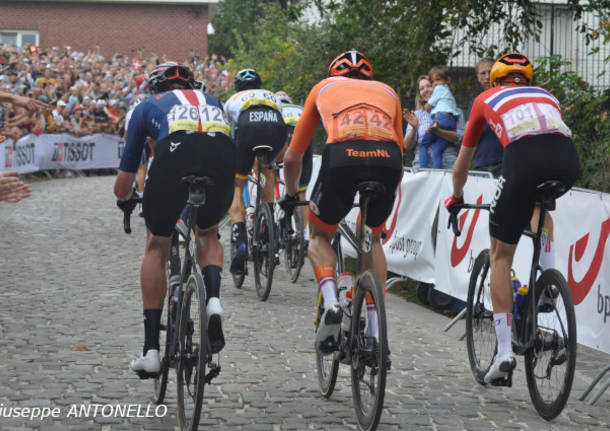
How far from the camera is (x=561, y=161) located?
540cm

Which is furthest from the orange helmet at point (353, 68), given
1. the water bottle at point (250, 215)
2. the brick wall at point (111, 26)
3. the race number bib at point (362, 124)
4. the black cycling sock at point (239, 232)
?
the brick wall at point (111, 26)

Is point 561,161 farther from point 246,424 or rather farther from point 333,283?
point 246,424

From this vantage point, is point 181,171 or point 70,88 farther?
point 70,88

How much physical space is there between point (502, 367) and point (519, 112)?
4.89 feet

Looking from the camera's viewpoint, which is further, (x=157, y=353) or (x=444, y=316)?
(x=444, y=316)

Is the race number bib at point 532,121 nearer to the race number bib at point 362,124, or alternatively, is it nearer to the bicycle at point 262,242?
the race number bib at point 362,124

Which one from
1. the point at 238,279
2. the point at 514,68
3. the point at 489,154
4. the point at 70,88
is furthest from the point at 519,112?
the point at 70,88

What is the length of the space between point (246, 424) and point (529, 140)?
7.42ft

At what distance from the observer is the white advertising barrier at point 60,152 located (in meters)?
22.9

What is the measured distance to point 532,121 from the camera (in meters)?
5.45

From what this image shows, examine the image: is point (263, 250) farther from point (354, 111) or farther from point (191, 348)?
point (191, 348)

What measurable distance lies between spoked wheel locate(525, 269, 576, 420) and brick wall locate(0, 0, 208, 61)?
4660cm

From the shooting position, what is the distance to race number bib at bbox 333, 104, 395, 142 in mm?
5312

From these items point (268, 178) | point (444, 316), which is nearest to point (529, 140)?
point (444, 316)
